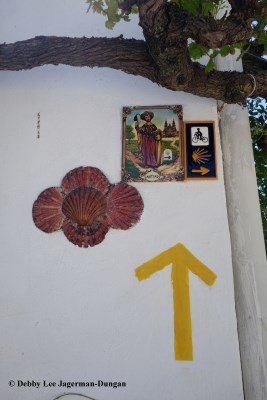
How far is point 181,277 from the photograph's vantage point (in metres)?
1.74

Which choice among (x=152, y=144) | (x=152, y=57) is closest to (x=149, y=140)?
(x=152, y=144)

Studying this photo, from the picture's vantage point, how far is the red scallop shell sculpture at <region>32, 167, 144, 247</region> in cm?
183

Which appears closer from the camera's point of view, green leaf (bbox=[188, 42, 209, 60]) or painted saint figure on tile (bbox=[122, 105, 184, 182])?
green leaf (bbox=[188, 42, 209, 60])

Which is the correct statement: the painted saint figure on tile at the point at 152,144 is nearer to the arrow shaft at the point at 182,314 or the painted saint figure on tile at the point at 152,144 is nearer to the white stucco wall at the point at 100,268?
the white stucco wall at the point at 100,268

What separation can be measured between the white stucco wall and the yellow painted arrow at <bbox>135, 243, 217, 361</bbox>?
0.09ft

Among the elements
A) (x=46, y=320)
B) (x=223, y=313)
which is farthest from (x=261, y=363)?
(x=46, y=320)

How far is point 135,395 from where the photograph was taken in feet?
5.37

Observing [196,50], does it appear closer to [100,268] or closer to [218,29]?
[218,29]

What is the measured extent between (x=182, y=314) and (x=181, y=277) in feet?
0.53

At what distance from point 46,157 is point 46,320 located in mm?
802

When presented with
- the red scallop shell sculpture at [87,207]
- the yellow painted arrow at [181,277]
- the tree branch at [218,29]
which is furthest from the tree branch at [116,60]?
the yellow painted arrow at [181,277]

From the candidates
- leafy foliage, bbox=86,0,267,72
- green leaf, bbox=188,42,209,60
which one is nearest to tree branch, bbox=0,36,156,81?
leafy foliage, bbox=86,0,267,72

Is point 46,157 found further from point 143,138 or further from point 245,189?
point 245,189

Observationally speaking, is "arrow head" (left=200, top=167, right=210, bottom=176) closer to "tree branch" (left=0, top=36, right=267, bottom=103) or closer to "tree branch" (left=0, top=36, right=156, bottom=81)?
"tree branch" (left=0, top=36, right=267, bottom=103)
